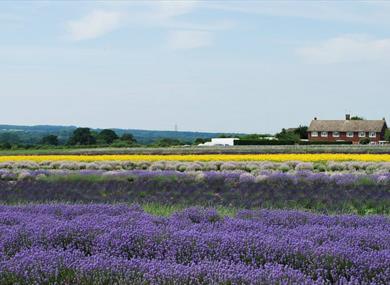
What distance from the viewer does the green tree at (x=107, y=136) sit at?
57.8m

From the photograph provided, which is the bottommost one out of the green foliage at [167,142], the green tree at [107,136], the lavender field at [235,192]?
the lavender field at [235,192]

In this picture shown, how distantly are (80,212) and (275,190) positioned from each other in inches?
189

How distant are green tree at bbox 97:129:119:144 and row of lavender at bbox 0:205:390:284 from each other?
5036cm

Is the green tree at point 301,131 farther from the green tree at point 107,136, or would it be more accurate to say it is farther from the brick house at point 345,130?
the green tree at point 107,136

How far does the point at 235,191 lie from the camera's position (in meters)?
12.2

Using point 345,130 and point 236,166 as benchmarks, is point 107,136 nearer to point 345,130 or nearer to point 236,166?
point 236,166

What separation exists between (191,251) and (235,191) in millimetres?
6478

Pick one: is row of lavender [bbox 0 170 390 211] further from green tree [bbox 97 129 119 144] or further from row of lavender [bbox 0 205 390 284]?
green tree [bbox 97 129 119 144]

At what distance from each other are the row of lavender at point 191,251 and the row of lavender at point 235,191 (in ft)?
9.80

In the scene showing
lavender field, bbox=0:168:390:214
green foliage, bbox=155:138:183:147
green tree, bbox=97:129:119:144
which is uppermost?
green tree, bbox=97:129:119:144

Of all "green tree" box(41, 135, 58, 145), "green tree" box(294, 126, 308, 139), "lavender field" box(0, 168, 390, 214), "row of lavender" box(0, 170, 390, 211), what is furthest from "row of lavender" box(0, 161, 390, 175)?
"green tree" box(294, 126, 308, 139)

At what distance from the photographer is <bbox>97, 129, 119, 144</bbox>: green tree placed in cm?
5775

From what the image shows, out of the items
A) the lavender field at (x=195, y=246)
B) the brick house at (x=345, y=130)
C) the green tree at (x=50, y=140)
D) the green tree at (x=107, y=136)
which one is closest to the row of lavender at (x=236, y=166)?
the lavender field at (x=195, y=246)

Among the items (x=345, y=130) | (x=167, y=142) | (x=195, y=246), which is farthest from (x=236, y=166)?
(x=345, y=130)
